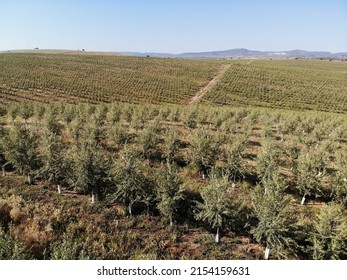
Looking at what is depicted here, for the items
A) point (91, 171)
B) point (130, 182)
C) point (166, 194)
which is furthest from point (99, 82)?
point (166, 194)

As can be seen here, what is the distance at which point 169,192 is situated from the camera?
2486cm

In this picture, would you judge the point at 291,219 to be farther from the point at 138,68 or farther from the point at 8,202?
the point at 138,68

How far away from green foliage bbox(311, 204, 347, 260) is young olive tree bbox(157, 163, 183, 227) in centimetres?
1150

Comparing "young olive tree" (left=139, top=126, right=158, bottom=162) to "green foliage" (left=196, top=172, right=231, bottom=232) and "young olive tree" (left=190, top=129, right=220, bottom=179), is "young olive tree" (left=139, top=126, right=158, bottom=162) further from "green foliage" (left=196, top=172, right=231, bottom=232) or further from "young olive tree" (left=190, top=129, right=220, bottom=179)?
"green foliage" (left=196, top=172, right=231, bottom=232)

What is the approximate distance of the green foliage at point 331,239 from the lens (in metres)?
18.7

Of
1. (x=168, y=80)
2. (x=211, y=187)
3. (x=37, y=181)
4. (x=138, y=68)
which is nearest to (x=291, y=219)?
(x=211, y=187)

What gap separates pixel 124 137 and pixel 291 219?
2792 centimetres

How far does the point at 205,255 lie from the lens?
2177cm

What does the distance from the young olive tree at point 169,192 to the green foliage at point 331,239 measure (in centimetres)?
1150

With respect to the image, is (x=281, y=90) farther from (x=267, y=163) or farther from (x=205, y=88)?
(x=267, y=163)

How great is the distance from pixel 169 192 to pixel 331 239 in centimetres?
1349

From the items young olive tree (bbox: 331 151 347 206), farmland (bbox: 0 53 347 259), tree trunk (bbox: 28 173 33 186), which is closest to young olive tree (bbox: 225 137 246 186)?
farmland (bbox: 0 53 347 259)

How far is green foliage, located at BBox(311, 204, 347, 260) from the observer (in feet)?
61.5

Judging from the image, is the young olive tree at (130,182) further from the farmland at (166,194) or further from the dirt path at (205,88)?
the dirt path at (205,88)
